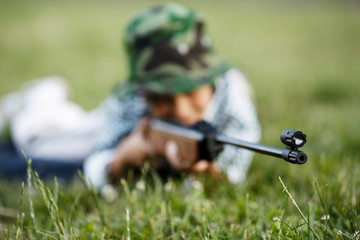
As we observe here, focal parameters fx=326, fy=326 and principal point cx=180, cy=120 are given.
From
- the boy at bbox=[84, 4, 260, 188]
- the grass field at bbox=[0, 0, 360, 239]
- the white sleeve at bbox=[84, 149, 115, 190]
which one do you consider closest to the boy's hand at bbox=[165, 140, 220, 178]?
the boy at bbox=[84, 4, 260, 188]

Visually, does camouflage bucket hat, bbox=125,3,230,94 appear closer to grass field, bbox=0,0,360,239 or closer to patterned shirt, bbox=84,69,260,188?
patterned shirt, bbox=84,69,260,188

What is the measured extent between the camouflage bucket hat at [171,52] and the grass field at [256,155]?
62 cm

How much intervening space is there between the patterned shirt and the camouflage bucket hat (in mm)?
294

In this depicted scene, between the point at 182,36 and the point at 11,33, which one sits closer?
the point at 182,36

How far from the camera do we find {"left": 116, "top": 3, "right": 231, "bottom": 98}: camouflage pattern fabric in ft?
6.68

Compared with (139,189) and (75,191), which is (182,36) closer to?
(139,189)

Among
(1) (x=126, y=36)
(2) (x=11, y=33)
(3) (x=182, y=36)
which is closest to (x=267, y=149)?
(3) (x=182, y=36)

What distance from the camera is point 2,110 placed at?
3.54 meters

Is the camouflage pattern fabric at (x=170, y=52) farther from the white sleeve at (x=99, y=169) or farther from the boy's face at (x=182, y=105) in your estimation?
the white sleeve at (x=99, y=169)

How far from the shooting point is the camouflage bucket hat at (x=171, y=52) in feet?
6.68

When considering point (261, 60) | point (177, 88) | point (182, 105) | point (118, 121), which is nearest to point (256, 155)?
point (182, 105)

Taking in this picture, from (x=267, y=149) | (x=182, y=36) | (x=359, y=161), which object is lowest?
(x=359, y=161)

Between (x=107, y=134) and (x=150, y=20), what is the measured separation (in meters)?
1.09

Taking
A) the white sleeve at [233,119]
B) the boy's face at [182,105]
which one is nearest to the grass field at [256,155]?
the white sleeve at [233,119]
